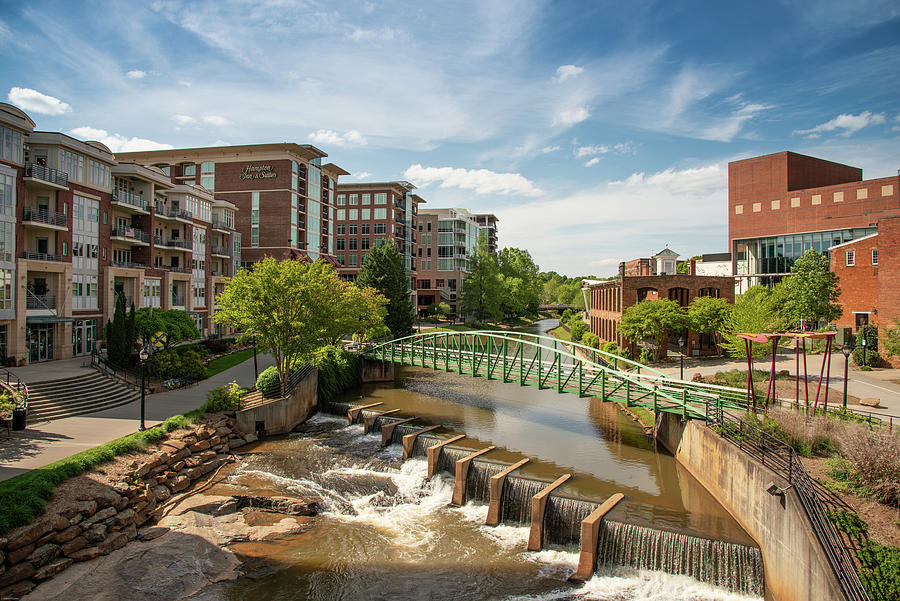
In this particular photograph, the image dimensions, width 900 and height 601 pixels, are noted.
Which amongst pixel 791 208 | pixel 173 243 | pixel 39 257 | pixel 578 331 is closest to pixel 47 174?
pixel 39 257

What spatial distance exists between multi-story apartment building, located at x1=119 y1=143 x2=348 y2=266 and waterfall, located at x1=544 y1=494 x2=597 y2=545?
44.7 metres

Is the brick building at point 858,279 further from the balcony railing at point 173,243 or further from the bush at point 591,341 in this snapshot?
the balcony railing at point 173,243

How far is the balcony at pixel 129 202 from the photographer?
116 feet

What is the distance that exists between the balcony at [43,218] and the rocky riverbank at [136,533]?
18.8 m

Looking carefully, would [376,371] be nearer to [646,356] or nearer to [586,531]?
[646,356]

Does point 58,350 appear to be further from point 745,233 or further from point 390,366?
point 745,233

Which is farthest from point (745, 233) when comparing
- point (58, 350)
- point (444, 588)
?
point (58, 350)

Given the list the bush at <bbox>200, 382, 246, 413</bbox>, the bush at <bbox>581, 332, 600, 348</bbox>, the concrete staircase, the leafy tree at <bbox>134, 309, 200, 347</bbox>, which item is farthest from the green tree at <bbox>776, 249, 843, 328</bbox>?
the concrete staircase

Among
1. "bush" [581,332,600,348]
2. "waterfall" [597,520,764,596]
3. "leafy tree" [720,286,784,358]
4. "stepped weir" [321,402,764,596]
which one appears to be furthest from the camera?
"bush" [581,332,600,348]

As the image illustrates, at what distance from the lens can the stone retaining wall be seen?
11625mm

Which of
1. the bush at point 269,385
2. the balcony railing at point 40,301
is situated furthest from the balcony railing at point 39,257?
the bush at point 269,385

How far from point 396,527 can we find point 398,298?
38.5 meters

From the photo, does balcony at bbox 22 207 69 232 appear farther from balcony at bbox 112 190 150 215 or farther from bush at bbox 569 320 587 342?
bush at bbox 569 320 587 342

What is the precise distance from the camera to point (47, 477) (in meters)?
13.9
